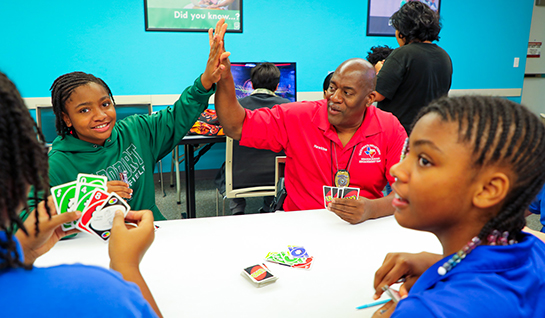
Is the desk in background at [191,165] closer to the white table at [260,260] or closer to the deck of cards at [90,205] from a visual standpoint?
the white table at [260,260]

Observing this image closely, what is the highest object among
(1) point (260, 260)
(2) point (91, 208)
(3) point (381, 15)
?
(3) point (381, 15)

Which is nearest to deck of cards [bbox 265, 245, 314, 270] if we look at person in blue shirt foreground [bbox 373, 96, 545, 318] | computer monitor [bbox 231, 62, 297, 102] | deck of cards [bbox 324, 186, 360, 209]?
deck of cards [bbox 324, 186, 360, 209]

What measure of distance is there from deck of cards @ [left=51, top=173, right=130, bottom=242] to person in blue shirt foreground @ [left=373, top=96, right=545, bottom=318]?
0.76 metres

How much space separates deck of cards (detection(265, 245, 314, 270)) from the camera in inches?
46.4

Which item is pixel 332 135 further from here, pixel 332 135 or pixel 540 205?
pixel 540 205

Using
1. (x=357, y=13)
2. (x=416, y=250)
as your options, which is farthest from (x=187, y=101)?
(x=357, y=13)

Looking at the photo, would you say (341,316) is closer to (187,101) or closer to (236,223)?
(236,223)

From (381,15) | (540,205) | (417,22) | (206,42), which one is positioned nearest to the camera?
(540,205)

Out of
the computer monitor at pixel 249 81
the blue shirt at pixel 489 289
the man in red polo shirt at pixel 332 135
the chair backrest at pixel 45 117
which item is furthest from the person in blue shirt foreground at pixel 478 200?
the computer monitor at pixel 249 81

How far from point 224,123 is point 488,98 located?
115 centimetres

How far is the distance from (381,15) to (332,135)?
3806 millimetres

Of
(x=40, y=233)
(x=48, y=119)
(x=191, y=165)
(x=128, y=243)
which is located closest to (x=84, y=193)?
(x=40, y=233)

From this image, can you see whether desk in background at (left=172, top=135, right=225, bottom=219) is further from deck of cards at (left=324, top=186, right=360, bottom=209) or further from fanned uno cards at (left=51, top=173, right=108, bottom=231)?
fanned uno cards at (left=51, top=173, right=108, bottom=231)

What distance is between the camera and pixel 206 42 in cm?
447
